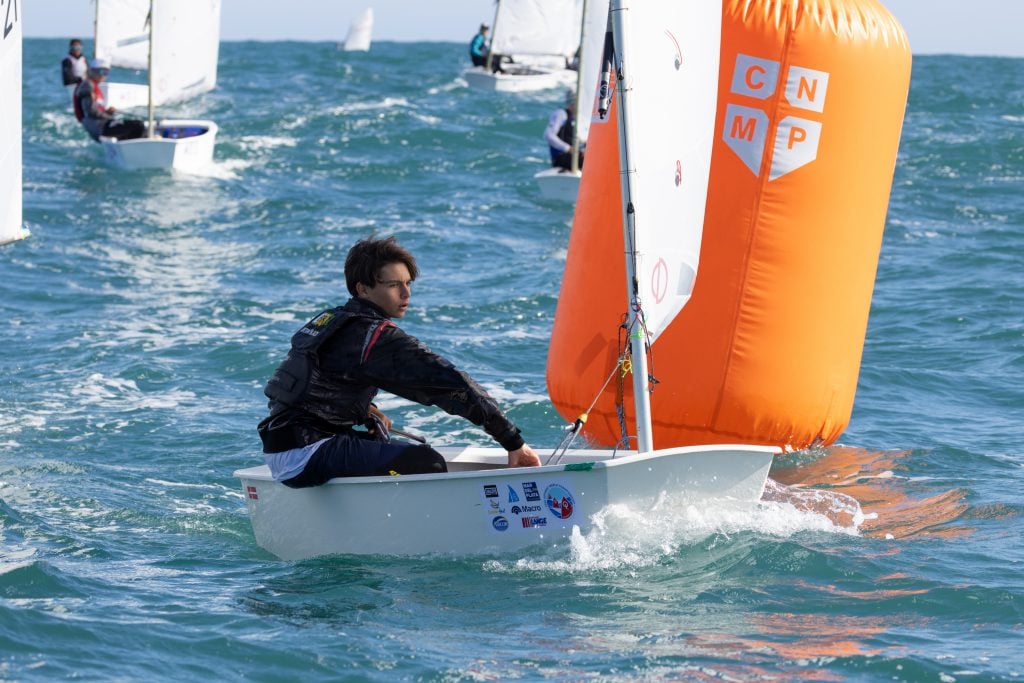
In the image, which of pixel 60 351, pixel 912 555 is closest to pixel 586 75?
pixel 60 351

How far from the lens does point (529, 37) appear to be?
99.3 feet

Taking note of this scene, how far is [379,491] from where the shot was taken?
16.3ft

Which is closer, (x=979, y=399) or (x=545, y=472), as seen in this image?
(x=545, y=472)

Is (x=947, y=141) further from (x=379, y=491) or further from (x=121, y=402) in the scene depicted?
(x=379, y=491)

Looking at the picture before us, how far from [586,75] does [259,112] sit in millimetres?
12190

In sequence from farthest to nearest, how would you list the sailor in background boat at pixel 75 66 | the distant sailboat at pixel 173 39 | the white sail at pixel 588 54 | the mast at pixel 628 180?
the sailor in background boat at pixel 75 66 → the distant sailboat at pixel 173 39 → the white sail at pixel 588 54 → the mast at pixel 628 180

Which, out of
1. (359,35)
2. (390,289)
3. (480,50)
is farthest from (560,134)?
(359,35)

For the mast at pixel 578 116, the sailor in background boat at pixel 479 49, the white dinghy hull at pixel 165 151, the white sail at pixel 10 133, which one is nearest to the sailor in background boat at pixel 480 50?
the sailor in background boat at pixel 479 49

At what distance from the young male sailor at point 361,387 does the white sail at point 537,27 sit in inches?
993

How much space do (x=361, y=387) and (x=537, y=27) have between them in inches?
1019

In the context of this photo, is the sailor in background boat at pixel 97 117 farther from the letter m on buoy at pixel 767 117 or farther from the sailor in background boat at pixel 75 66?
the letter m on buoy at pixel 767 117

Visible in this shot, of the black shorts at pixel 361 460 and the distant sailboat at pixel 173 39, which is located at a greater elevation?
the distant sailboat at pixel 173 39

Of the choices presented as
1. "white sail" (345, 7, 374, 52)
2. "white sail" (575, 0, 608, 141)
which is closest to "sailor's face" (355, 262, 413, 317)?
"white sail" (575, 0, 608, 141)

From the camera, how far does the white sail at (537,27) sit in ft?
96.4
